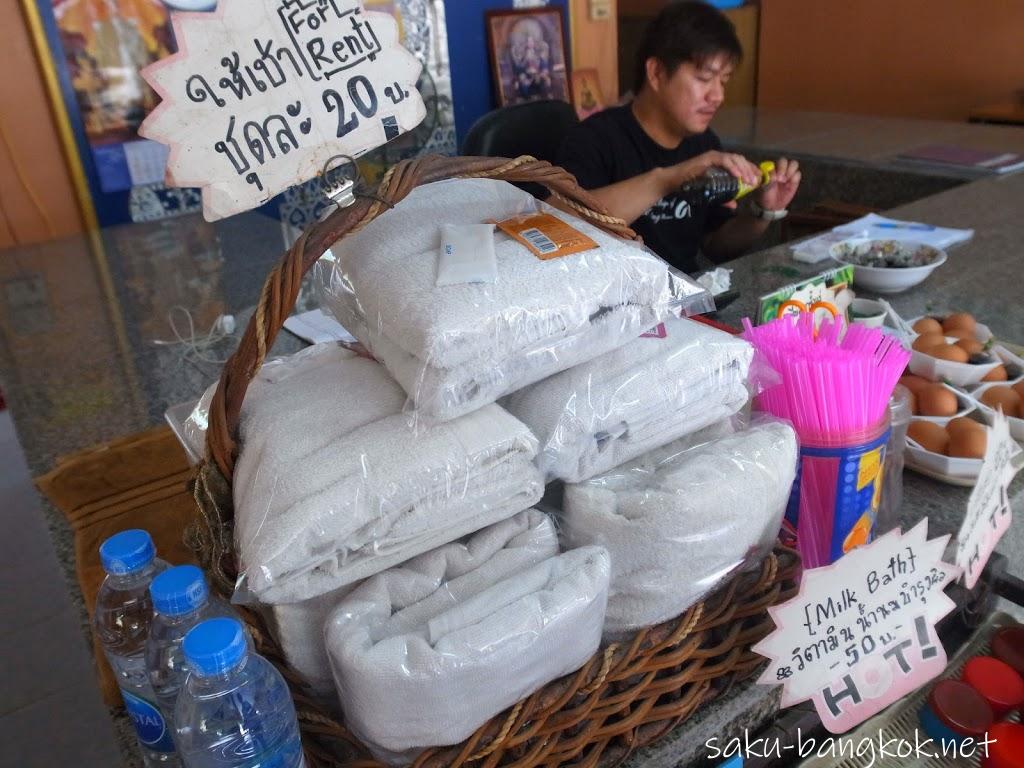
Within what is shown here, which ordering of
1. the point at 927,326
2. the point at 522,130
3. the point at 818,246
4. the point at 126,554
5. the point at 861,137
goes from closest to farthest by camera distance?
the point at 126,554 < the point at 927,326 < the point at 818,246 < the point at 522,130 < the point at 861,137

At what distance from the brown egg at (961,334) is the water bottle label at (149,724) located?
102cm

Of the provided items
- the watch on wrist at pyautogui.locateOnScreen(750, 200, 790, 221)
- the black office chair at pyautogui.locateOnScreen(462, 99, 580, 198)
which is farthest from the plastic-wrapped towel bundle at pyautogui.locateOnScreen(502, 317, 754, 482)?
the black office chair at pyautogui.locateOnScreen(462, 99, 580, 198)

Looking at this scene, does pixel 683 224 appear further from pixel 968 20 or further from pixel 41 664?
pixel 968 20

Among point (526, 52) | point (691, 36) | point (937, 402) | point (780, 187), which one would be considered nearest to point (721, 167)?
point (780, 187)

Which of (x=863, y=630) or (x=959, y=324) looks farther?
(x=959, y=324)

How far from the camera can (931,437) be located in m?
0.80

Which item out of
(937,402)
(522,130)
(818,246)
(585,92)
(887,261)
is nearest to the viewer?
(937,402)

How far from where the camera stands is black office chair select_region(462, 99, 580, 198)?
6.37 feet

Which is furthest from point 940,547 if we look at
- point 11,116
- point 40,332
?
point 11,116

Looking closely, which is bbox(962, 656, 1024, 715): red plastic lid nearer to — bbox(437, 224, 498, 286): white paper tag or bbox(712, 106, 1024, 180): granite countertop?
bbox(437, 224, 498, 286): white paper tag

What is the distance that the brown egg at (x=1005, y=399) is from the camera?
34.8 inches

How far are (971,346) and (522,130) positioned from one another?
1.34 m

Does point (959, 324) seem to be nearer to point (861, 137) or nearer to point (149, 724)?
point (149, 724)

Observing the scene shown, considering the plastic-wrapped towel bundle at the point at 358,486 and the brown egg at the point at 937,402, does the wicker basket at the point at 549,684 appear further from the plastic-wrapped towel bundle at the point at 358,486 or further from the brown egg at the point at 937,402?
the brown egg at the point at 937,402
